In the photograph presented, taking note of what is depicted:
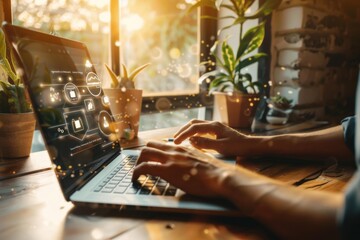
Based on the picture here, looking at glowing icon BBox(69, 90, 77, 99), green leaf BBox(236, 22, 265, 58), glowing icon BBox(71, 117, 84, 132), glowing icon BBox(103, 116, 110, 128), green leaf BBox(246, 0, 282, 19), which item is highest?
green leaf BBox(246, 0, 282, 19)

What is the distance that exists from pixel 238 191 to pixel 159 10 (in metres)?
2.23

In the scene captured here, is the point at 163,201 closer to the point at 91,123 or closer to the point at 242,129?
the point at 91,123

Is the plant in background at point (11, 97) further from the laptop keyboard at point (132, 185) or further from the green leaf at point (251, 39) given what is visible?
the green leaf at point (251, 39)

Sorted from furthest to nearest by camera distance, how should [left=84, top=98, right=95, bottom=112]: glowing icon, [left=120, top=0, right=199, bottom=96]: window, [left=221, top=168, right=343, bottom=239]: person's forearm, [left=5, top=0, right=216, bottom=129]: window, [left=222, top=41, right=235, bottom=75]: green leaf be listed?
[left=120, top=0, right=199, bottom=96]: window → [left=222, top=41, right=235, bottom=75]: green leaf → [left=5, top=0, right=216, bottom=129]: window → [left=84, top=98, right=95, bottom=112]: glowing icon → [left=221, top=168, right=343, bottom=239]: person's forearm

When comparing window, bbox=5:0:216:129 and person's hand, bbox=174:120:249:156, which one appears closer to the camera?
person's hand, bbox=174:120:249:156

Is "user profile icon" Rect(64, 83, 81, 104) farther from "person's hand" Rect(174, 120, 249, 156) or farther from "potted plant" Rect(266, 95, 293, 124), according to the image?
"potted plant" Rect(266, 95, 293, 124)

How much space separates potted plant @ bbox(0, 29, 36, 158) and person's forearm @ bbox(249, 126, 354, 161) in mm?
586

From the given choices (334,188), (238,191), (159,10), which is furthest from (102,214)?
(159,10)

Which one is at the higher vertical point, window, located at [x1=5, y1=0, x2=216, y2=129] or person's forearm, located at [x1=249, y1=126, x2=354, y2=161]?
window, located at [x1=5, y1=0, x2=216, y2=129]

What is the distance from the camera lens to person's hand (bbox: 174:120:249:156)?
2.70ft

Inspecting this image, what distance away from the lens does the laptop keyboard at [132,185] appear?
0.52 metres

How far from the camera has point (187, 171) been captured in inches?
21.0

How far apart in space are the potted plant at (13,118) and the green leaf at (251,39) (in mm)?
909
